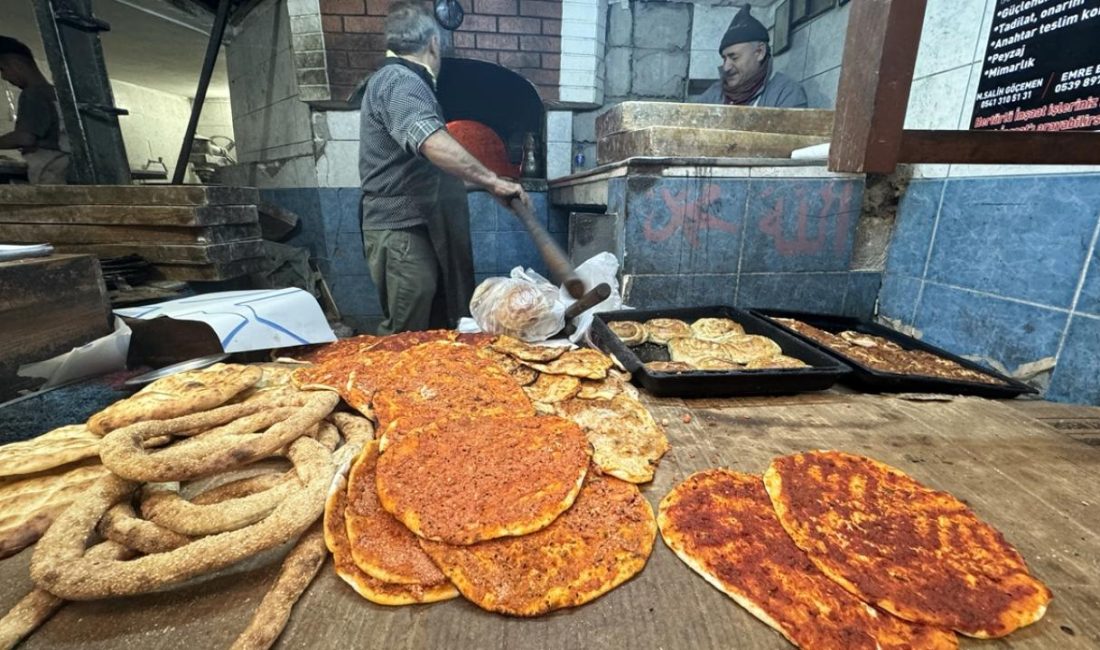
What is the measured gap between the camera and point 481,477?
123 cm

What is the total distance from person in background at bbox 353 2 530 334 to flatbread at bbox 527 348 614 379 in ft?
3.68

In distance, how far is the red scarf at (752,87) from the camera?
4.19 metres

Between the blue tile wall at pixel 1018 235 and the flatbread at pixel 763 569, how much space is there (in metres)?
1.91

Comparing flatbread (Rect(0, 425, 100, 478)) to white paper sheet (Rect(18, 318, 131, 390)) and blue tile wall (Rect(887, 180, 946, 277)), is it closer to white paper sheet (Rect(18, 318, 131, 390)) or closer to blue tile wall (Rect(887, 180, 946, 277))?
white paper sheet (Rect(18, 318, 131, 390))

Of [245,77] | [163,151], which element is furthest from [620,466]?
[163,151]

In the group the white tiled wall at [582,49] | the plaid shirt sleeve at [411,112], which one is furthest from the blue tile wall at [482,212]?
the plaid shirt sleeve at [411,112]

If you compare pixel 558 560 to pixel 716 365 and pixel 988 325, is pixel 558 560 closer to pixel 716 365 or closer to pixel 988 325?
pixel 716 365

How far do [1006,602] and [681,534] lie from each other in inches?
25.4

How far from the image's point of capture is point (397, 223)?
313 cm

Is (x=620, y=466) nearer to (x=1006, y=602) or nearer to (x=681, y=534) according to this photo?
(x=681, y=534)

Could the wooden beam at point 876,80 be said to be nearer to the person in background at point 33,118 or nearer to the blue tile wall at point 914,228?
the blue tile wall at point 914,228

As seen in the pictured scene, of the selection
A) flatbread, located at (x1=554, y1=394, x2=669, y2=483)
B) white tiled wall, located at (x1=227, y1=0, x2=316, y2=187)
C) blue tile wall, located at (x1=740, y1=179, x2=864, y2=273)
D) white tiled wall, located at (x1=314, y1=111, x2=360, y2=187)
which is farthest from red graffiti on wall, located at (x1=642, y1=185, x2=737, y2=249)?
white tiled wall, located at (x1=227, y1=0, x2=316, y2=187)

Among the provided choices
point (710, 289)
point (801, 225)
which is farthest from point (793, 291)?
point (710, 289)

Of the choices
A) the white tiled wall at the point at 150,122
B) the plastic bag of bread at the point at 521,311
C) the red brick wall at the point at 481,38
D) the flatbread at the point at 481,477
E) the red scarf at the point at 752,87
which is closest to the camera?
the flatbread at the point at 481,477
